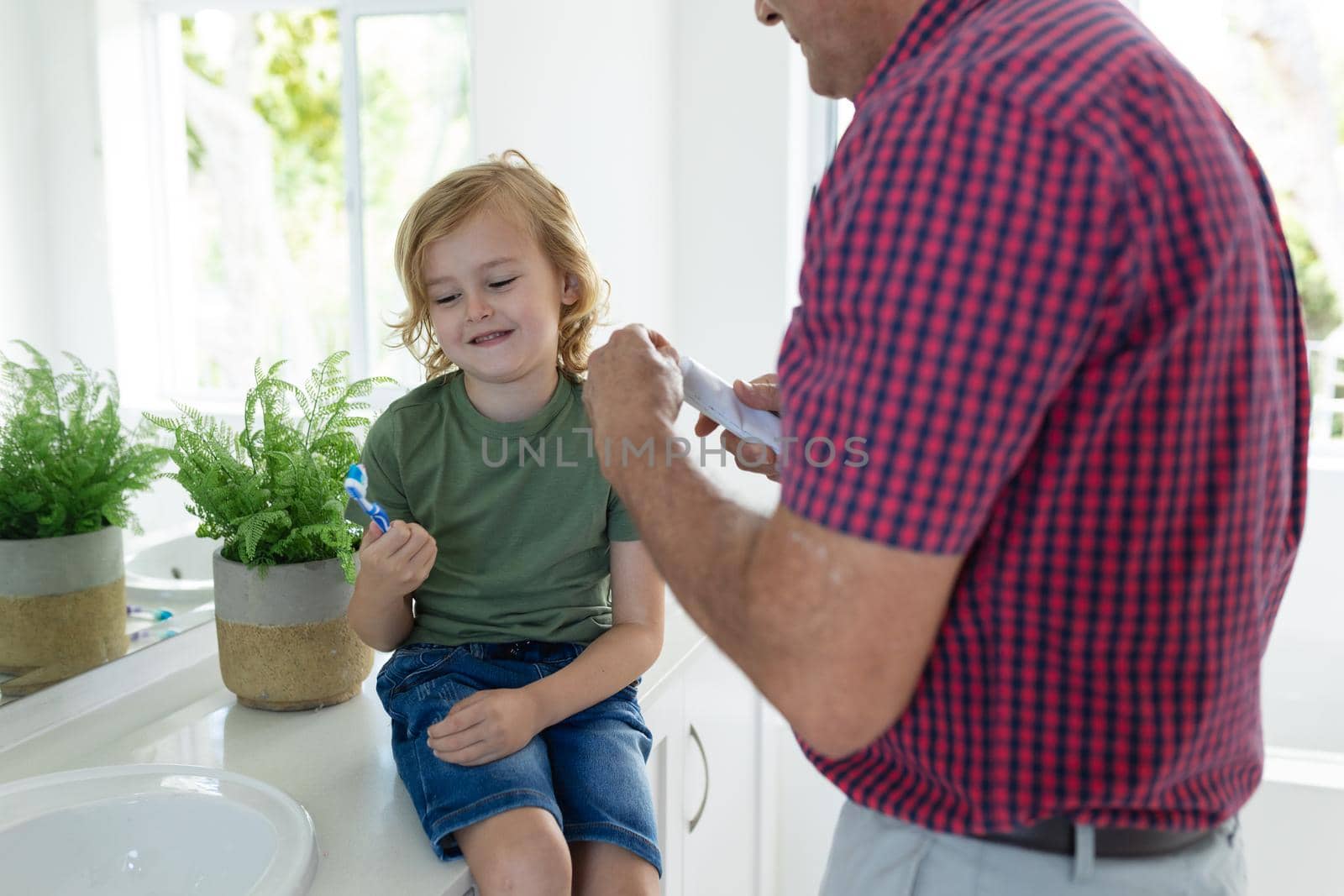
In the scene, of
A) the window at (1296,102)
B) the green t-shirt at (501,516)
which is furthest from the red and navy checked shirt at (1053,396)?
the window at (1296,102)

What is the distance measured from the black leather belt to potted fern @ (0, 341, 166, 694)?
37.4 inches

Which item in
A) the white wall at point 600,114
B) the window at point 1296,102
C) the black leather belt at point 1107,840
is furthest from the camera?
the window at point 1296,102

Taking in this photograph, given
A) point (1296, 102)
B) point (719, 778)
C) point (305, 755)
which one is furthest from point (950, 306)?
point (1296, 102)

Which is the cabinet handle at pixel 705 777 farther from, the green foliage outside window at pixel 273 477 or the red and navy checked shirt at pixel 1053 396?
the red and navy checked shirt at pixel 1053 396

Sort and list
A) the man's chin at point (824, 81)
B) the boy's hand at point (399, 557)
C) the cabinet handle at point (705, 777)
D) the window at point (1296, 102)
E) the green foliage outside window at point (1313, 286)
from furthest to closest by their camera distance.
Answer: the green foliage outside window at point (1313, 286) < the window at point (1296, 102) < the cabinet handle at point (705, 777) < the boy's hand at point (399, 557) < the man's chin at point (824, 81)

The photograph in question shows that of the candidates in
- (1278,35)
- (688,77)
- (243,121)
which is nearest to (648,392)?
(243,121)

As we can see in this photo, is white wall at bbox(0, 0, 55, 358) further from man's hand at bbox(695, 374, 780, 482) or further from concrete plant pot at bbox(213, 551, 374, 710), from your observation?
man's hand at bbox(695, 374, 780, 482)

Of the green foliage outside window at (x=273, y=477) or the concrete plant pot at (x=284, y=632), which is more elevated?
the green foliage outside window at (x=273, y=477)

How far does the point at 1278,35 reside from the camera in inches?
98.3

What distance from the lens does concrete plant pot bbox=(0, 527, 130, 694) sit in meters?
1.13

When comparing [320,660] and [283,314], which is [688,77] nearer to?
[283,314]

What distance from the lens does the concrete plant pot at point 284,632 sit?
3.86 ft

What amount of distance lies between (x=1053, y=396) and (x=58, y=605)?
1.03 meters

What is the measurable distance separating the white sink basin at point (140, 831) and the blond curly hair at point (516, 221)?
511 mm
